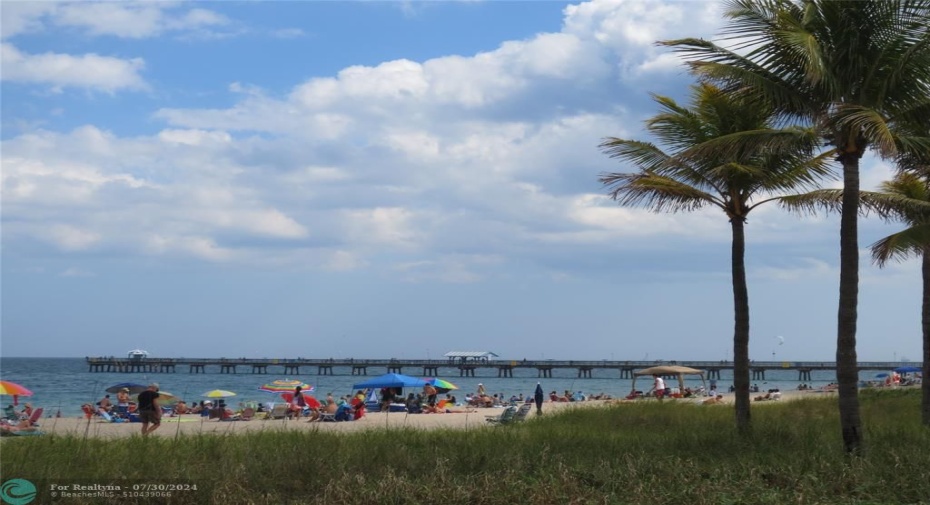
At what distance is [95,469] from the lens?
363 inches

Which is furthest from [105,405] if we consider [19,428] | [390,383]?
[390,383]

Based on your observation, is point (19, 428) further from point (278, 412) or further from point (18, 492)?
point (18, 492)

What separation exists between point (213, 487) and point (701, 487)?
491 cm

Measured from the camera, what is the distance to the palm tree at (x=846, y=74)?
35.7 ft

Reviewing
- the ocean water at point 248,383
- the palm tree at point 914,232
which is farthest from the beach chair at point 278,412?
the palm tree at point 914,232

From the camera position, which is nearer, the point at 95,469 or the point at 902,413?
the point at 95,469

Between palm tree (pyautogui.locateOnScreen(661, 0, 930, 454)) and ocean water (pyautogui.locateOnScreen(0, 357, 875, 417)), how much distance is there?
21.7 m

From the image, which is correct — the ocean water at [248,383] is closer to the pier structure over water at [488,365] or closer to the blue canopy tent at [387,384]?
the pier structure over water at [488,365]

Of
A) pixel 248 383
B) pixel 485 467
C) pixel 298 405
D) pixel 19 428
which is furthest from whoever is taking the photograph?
pixel 248 383

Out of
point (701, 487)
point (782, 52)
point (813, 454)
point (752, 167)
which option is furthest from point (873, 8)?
point (701, 487)

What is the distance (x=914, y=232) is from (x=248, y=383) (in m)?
85.2

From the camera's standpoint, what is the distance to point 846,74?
11.4 metres

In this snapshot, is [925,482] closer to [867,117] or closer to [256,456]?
[867,117]

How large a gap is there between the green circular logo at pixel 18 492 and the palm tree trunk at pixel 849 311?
9.27 meters
